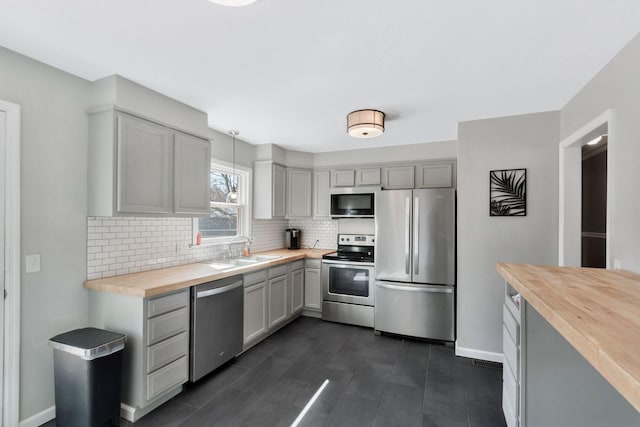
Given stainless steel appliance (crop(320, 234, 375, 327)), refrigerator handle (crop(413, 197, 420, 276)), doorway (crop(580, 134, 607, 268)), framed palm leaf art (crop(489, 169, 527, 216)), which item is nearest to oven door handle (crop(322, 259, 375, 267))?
stainless steel appliance (crop(320, 234, 375, 327))

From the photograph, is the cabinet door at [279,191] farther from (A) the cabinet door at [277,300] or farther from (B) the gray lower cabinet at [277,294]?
(A) the cabinet door at [277,300]

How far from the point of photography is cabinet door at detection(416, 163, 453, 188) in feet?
13.0

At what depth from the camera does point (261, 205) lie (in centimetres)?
422

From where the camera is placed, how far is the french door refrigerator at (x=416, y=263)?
11.1ft

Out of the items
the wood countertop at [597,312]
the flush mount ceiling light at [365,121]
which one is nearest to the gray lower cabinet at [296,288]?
the flush mount ceiling light at [365,121]

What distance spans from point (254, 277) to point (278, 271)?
49 centimetres

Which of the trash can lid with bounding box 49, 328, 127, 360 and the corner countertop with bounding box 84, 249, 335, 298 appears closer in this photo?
the trash can lid with bounding box 49, 328, 127, 360

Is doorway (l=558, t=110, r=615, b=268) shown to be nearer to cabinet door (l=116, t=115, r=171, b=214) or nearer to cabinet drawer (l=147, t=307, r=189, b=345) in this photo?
cabinet drawer (l=147, t=307, r=189, b=345)

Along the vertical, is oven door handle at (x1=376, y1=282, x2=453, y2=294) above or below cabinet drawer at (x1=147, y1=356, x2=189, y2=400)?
above

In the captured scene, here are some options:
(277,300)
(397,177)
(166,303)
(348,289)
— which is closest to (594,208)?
(397,177)

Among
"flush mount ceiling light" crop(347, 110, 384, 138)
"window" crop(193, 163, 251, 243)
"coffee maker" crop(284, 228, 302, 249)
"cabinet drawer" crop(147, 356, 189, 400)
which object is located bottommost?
"cabinet drawer" crop(147, 356, 189, 400)

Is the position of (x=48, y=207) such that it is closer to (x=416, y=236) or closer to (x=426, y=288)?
(x=416, y=236)

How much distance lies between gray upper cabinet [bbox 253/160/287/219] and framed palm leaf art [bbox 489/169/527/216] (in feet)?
8.75

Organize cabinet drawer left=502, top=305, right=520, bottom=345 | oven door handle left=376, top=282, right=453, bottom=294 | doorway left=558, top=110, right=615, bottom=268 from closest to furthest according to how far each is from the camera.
A: cabinet drawer left=502, top=305, right=520, bottom=345
doorway left=558, top=110, right=615, bottom=268
oven door handle left=376, top=282, right=453, bottom=294
